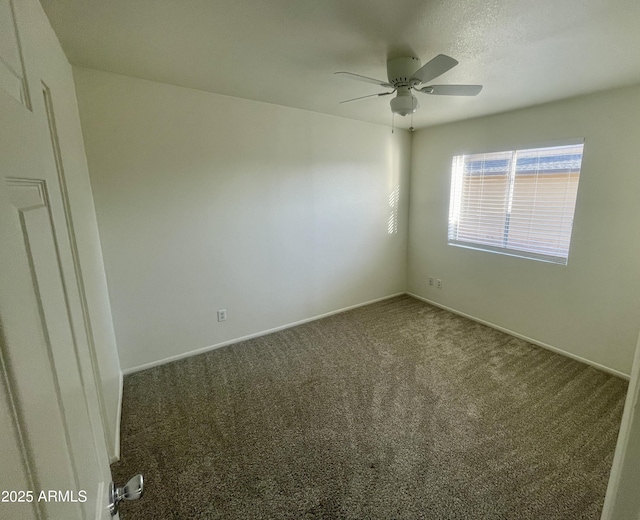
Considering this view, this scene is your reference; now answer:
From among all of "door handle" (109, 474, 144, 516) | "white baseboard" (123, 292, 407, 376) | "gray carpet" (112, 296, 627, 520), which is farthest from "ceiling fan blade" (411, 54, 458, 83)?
"white baseboard" (123, 292, 407, 376)

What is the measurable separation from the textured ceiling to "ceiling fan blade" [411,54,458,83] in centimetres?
15

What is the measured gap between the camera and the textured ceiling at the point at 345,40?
139cm

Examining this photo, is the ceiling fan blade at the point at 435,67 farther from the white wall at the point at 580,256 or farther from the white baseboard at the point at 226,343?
the white baseboard at the point at 226,343

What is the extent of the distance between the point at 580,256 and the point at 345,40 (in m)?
2.77

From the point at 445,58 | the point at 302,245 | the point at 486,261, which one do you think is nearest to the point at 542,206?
the point at 486,261

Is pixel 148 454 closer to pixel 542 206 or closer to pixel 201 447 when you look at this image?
pixel 201 447

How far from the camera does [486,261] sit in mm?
3438

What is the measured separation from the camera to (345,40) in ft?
5.48

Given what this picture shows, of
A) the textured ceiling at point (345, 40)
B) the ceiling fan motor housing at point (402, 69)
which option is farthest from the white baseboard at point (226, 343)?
the ceiling fan motor housing at point (402, 69)

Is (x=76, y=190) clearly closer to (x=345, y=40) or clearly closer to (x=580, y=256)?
(x=345, y=40)

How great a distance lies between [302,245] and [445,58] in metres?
2.24

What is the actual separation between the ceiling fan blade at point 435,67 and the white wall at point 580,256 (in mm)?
1771

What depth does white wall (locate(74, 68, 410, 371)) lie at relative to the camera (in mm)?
2354

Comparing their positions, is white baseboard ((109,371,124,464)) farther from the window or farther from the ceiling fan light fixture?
the window
